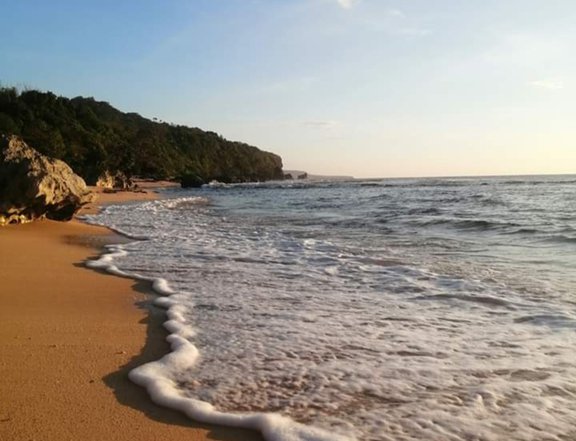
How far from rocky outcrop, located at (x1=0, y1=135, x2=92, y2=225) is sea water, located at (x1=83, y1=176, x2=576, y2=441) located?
12.5 ft

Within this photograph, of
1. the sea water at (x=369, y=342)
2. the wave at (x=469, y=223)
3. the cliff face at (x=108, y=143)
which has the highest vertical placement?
the cliff face at (x=108, y=143)

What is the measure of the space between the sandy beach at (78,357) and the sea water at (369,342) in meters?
0.19

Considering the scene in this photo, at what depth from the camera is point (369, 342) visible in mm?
4324

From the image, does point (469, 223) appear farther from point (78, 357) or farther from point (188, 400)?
point (188, 400)

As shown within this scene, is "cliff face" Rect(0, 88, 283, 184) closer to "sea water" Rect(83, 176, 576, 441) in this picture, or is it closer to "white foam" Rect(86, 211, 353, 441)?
"sea water" Rect(83, 176, 576, 441)

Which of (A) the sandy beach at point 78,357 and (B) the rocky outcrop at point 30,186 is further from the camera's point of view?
(B) the rocky outcrop at point 30,186

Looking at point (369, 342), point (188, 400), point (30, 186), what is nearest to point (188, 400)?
point (188, 400)

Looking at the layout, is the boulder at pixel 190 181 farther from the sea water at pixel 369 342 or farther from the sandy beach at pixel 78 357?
the sandy beach at pixel 78 357

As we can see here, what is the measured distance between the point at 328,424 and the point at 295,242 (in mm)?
8392

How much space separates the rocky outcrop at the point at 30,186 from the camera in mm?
11423

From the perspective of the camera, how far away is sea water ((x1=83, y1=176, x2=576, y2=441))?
118 inches

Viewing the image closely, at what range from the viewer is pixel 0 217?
452 inches

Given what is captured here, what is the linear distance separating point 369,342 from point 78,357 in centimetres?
215

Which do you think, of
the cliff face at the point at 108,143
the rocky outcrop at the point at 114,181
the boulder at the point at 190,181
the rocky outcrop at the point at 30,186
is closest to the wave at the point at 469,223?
the rocky outcrop at the point at 30,186
